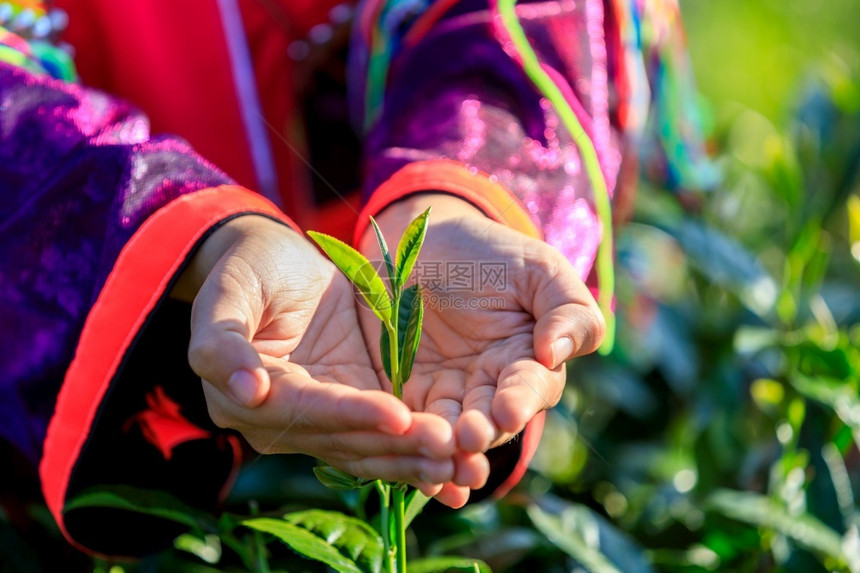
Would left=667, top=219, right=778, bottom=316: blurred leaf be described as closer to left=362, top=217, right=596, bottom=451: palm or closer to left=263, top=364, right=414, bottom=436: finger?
left=362, top=217, right=596, bottom=451: palm

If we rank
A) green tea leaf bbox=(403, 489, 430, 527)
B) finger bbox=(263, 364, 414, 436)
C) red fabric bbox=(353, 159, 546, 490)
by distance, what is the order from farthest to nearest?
red fabric bbox=(353, 159, 546, 490) → green tea leaf bbox=(403, 489, 430, 527) → finger bbox=(263, 364, 414, 436)

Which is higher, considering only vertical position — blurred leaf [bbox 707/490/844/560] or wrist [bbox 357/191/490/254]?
wrist [bbox 357/191/490/254]

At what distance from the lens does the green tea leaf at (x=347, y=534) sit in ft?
1.80

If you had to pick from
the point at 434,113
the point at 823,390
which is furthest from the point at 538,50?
the point at 823,390

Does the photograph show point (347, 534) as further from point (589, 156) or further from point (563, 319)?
point (589, 156)

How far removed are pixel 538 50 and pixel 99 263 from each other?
0.47 meters

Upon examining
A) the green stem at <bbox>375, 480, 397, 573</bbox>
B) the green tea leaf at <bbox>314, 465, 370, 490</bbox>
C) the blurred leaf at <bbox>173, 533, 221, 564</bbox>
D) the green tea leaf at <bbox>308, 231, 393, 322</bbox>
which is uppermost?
the green tea leaf at <bbox>308, 231, 393, 322</bbox>

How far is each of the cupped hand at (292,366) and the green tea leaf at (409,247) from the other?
0.25 ft

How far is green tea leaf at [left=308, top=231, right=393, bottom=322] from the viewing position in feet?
1.63

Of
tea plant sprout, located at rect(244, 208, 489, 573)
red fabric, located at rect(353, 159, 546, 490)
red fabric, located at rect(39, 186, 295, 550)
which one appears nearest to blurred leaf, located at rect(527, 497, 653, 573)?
red fabric, located at rect(353, 159, 546, 490)

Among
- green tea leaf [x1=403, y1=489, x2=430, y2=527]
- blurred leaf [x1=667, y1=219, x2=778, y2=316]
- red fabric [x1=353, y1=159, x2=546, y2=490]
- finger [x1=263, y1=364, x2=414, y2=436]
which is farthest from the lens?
blurred leaf [x1=667, y1=219, x2=778, y2=316]

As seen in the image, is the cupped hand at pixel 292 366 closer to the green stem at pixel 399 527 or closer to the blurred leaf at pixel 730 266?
the green stem at pixel 399 527

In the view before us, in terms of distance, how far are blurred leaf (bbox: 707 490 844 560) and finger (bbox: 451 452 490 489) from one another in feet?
1.40

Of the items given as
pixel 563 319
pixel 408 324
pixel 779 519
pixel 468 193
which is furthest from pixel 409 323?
pixel 779 519
